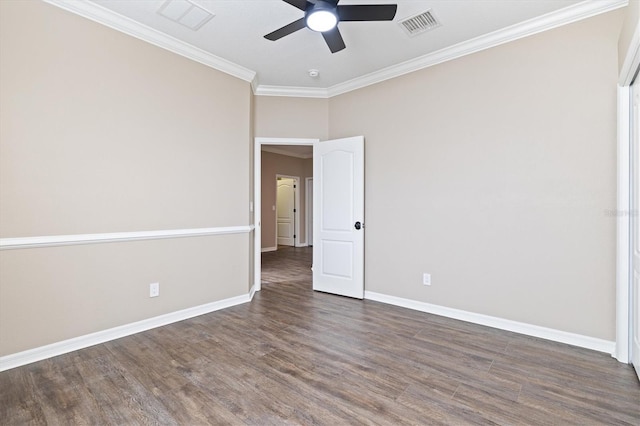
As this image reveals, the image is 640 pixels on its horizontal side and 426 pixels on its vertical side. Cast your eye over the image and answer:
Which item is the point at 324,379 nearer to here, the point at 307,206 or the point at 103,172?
the point at 103,172

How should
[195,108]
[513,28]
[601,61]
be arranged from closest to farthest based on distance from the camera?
[601,61] → [513,28] → [195,108]

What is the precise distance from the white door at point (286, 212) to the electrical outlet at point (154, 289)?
6.41m

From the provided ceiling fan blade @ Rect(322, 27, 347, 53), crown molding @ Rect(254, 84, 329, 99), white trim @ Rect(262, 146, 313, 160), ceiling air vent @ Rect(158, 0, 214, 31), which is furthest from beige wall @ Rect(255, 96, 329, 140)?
white trim @ Rect(262, 146, 313, 160)

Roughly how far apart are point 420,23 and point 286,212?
24.0 ft

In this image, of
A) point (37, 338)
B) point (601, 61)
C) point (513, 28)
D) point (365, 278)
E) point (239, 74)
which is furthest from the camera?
point (365, 278)

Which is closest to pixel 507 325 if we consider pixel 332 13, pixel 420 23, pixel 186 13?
pixel 420 23

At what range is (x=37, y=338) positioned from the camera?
2.41 meters

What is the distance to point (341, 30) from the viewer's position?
9.91 feet

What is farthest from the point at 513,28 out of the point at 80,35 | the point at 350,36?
the point at 80,35

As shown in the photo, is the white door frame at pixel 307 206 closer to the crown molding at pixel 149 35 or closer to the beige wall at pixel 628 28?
the crown molding at pixel 149 35

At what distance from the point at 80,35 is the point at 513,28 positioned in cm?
381

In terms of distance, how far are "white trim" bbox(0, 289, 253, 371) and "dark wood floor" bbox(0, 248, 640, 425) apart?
3.2 inches

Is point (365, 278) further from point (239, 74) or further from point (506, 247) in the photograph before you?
point (239, 74)

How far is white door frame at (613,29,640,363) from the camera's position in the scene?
7.69 ft
